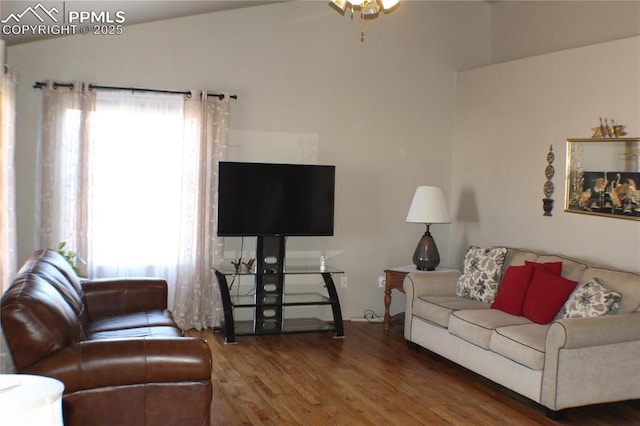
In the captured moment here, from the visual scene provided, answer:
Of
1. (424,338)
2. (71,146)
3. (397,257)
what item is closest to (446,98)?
(397,257)

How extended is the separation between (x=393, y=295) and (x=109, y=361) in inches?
162

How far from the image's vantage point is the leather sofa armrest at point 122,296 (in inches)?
185

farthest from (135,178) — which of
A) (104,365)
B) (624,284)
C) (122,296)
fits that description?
(624,284)

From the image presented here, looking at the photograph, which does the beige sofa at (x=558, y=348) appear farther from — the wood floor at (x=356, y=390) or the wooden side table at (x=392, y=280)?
the wooden side table at (x=392, y=280)

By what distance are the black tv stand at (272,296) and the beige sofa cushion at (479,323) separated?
4.53ft

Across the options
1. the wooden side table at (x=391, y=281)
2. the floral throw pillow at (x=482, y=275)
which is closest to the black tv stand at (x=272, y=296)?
the wooden side table at (x=391, y=281)

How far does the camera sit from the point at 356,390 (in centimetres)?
462

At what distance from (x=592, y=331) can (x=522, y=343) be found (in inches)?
17.5

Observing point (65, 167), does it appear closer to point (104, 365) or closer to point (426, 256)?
point (104, 365)

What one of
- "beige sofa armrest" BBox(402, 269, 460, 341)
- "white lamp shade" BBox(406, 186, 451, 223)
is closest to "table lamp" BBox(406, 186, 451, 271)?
"white lamp shade" BBox(406, 186, 451, 223)

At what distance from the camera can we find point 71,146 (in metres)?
5.67

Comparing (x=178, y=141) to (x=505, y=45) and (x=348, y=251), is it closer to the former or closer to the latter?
(x=348, y=251)

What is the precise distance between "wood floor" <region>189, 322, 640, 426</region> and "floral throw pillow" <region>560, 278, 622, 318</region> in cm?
64

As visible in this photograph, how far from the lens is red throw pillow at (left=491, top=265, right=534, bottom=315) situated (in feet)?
16.4
